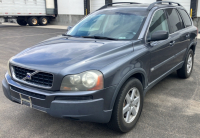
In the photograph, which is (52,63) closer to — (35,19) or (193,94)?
(193,94)

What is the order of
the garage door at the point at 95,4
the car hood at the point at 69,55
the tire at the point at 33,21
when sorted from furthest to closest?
1. the tire at the point at 33,21
2. the garage door at the point at 95,4
3. the car hood at the point at 69,55

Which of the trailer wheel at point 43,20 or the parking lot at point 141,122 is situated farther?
the trailer wheel at point 43,20

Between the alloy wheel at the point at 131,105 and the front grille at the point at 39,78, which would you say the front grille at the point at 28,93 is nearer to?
the front grille at the point at 39,78

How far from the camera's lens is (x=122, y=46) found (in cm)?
312

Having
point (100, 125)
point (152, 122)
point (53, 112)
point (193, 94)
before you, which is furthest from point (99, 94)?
point (193, 94)

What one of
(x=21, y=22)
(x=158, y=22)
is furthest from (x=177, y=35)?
(x=21, y=22)

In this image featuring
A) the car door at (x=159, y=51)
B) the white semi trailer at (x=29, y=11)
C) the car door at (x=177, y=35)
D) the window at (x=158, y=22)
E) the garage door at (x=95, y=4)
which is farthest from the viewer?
the garage door at (x=95, y=4)

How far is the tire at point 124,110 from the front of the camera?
274cm

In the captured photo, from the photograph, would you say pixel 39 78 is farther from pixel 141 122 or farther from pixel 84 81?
pixel 141 122

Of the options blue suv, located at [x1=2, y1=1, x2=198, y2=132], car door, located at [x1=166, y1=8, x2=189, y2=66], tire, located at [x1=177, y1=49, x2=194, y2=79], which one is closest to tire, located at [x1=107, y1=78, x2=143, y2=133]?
blue suv, located at [x1=2, y1=1, x2=198, y2=132]

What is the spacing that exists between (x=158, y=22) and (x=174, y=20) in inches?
31.4

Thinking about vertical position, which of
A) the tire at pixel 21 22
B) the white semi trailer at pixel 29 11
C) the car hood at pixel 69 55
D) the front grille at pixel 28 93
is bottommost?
the front grille at pixel 28 93

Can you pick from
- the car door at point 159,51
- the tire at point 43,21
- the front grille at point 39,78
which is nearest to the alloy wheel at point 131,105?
the car door at point 159,51

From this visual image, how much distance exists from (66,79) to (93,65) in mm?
362
